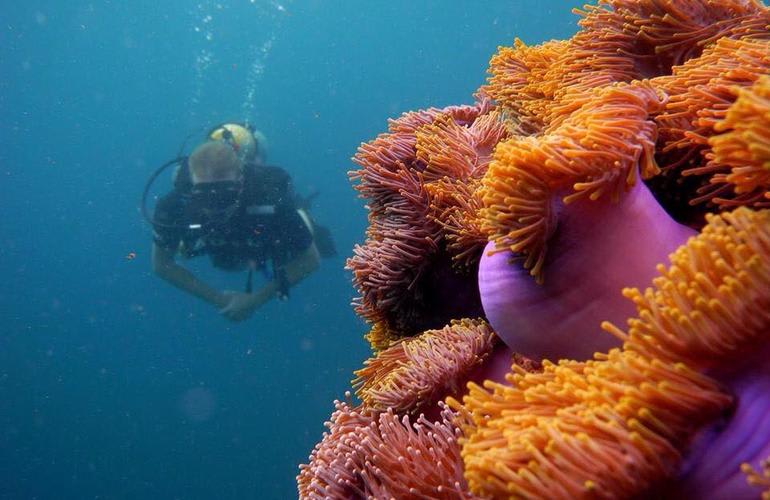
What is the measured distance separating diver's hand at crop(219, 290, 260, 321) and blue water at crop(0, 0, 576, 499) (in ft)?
32.3

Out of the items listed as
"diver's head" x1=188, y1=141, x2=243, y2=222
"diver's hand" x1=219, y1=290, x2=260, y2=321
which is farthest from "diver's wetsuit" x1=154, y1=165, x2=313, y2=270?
"diver's hand" x1=219, y1=290, x2=260, y2=321

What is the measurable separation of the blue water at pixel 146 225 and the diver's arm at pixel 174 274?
1054 centimetres

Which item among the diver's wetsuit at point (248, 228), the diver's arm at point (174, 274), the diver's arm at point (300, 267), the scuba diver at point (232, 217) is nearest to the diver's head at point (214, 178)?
the scuba diver at point (232, 217)

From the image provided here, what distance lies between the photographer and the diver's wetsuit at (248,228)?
802 cm

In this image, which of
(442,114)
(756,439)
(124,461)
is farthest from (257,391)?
(756,439)

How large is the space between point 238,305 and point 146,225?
27052 millimetres

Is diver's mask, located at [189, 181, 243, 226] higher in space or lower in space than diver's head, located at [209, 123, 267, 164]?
lower

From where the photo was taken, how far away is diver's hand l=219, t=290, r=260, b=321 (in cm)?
957

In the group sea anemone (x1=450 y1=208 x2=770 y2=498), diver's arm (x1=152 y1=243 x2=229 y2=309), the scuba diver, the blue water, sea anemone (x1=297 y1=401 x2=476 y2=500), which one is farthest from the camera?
the blue water

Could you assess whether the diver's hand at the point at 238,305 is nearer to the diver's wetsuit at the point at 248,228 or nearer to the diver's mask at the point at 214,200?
the diver's wetsuit at the point at 248,228

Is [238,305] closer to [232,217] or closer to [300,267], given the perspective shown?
[300,267]

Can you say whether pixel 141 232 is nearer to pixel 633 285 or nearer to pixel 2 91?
pixel 2 91

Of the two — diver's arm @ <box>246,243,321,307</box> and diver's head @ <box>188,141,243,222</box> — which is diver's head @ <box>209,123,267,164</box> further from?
diver's arm @ <box>246,243,321,307</box>

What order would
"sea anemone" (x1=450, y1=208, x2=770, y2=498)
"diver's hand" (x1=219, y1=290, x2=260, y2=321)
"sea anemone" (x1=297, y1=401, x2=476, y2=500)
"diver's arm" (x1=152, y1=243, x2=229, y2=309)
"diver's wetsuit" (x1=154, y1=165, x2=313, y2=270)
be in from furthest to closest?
"diver's hand" (x1=219, y1=290, x2=260, y2=321) → "diver's arm" (x1=152, y1=243, x2=229, y2=309) → "diver's wetsuit" (x1=154, y1=165, x2=313, y2=270) → "sea anemone" (x1=297, y1=401, x2=476, y2=500) → "sea anemone" (x1=450, y1=208, x2=770, y2=498)
